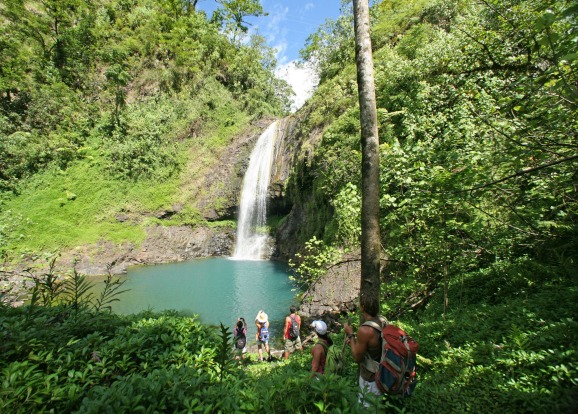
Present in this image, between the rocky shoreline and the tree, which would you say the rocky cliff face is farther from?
the tree

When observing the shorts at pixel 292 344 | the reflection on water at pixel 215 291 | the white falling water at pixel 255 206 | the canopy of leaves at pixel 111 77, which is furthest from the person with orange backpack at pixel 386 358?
the canopy of leaves at pixel 111 77

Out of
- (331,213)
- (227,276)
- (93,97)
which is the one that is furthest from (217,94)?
(331,213)

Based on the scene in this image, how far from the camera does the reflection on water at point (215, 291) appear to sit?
1089 centimetres

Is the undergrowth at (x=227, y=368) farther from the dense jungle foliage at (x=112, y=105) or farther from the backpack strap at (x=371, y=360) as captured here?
the dense jungle foliage at (x=112, y=105)

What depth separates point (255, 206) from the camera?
22.1m

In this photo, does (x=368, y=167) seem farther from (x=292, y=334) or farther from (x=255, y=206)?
(x=255, y=206)

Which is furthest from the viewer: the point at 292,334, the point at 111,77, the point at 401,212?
the point at 111,77

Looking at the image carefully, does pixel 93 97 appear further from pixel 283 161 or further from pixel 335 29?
pixel 335 29

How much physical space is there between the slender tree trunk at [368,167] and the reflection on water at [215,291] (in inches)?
277

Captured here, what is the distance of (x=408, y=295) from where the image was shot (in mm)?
6395

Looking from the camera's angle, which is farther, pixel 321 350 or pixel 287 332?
pixel 287 332

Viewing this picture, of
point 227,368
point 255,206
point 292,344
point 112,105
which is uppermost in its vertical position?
point 112,105

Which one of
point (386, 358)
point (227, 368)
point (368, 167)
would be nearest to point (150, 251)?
point (227, 368)

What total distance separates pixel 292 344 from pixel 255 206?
15.3 meters
